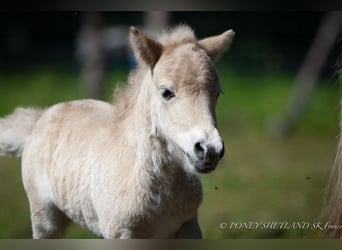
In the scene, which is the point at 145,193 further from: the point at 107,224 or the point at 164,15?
the point at 164,15

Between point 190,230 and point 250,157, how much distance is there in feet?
5.59

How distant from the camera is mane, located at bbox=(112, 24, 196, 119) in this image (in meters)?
3.65

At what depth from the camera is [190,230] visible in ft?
12.0

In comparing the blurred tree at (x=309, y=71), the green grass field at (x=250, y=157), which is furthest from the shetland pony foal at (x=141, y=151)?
the blurred tree at (x=309, y=71)

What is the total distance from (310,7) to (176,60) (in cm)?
137

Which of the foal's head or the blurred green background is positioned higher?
the foal's head

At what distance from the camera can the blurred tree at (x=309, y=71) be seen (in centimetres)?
458

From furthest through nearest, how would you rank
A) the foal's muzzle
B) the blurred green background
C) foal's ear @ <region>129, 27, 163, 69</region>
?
the blurred green background → foal's ear @ <region>129, 27, 163, 69</region> → the foal's muzzle

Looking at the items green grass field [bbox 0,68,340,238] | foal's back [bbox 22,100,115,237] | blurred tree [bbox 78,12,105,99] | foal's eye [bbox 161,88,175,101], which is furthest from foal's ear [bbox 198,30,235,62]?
blurred tree [bbox 78,12,105,99]

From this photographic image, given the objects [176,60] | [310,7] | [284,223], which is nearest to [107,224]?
[176,60]

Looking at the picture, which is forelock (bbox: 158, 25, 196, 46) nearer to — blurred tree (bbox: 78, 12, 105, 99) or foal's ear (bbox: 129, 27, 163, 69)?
foal's ear (bbox: 129, 27, 163, 69)

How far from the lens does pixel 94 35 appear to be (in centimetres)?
482

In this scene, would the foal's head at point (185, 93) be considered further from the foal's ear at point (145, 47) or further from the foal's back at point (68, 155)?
the foal's back at point (68, 155)

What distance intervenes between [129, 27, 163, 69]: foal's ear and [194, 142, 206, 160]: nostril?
1.82 ft
